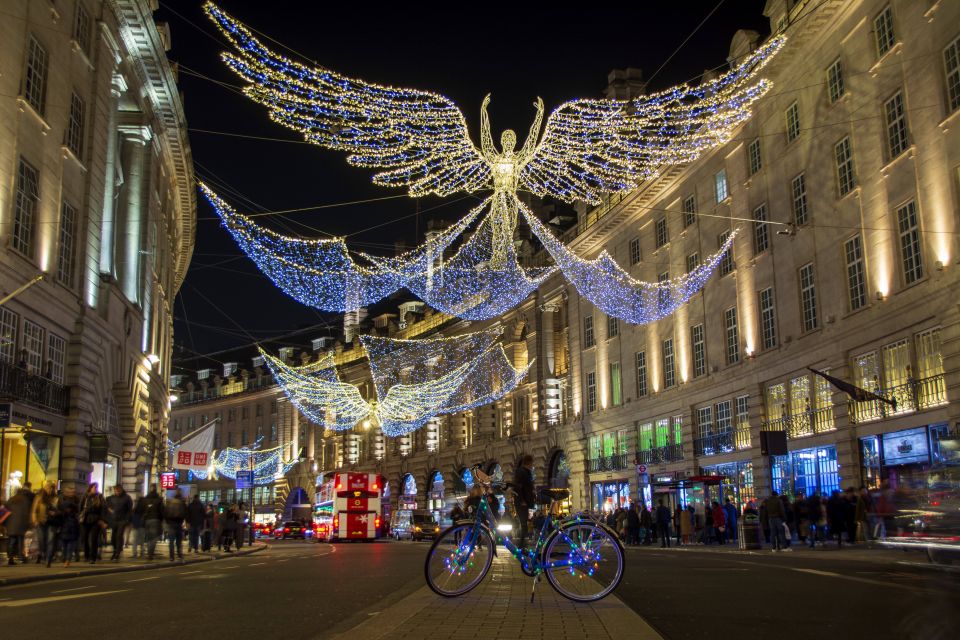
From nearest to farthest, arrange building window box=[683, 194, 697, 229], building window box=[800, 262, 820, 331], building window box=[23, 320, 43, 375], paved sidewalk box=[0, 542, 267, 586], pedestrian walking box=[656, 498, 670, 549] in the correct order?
paved sidewalk box=[0, 542, 267, 586]
building window box=[23, 320, 43, 375]
building window box=[800, 262, 820, 331]
pedestrian walking box=[656, 498, 670, 549]
building window box=[683, 194, 697, 229]

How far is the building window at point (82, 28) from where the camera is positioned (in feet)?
87.8

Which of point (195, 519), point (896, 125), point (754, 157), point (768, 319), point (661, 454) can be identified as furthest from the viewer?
point (661, 454)

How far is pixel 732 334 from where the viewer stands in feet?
122

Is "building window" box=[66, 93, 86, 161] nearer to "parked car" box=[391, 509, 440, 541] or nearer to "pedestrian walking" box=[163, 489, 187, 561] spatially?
"pedestrian walking" box=[163, 489, 187, 561]

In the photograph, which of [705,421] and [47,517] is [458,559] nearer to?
[47,517]

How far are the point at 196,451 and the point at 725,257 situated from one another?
2097 centimetres

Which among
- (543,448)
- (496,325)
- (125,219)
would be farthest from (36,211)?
(496,325)

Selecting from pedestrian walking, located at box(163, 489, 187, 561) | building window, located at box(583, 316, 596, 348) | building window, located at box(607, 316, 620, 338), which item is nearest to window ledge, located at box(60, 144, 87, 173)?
pedestrian walking, located at box(163, 489, 187, 561)

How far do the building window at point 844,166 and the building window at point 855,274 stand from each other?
5.22ft

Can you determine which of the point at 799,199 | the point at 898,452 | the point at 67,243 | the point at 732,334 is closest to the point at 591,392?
the point at 732,334

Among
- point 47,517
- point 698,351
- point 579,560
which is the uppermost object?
point 698,351

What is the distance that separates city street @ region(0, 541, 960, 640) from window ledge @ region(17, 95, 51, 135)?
38.3ft

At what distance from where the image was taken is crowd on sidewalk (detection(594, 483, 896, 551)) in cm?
2466

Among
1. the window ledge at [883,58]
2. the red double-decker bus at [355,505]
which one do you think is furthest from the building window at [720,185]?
the red double-decker bus at [355,505]
